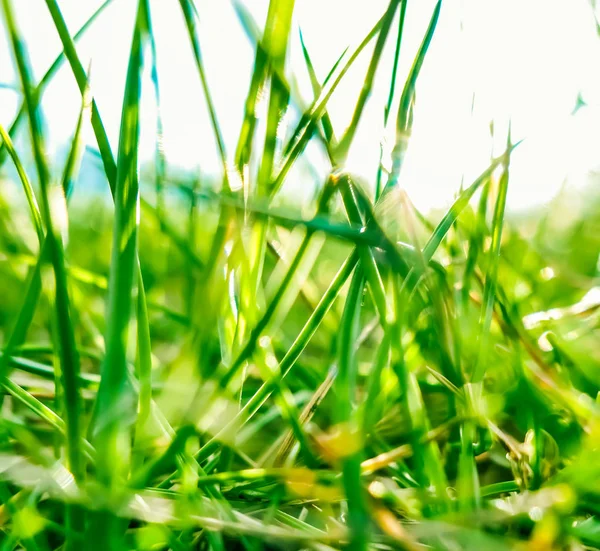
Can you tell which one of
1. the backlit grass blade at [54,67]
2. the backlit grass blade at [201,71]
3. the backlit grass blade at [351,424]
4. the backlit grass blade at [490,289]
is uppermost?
the backlit grass blade at [54,67]

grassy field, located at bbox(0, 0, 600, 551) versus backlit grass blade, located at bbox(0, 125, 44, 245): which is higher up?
backlit grass blade, located at bbox(0, 125, 44, 245)

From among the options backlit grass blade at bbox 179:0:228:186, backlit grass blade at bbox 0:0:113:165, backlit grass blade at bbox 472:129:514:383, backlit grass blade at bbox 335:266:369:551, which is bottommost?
backlit grass blade at bbox 335:266:369:551

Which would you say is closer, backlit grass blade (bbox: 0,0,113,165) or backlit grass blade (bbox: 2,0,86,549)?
backlit grass blade (bbox: 2,0,86,549)

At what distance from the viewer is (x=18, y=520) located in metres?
0.19

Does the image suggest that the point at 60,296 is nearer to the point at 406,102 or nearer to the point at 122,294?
the point at 122,294

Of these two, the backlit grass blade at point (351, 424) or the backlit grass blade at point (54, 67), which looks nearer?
the backlit grass blade at point (351, 424)


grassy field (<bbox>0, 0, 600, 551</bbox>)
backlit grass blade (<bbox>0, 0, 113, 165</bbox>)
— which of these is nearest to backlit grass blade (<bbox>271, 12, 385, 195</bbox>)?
grassy field (<bbox>0, 0, 600, 551</bbox>)

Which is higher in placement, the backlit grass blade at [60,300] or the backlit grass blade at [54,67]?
the backlit grass blade at [54,67]

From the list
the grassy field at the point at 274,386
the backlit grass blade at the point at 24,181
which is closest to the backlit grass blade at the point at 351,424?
the grassy field at the point at 274,386

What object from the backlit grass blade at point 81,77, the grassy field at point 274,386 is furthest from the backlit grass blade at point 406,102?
the backlit grass blade at point 81,77

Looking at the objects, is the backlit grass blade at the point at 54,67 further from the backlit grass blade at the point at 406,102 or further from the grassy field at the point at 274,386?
the backlit grass blade at the point at 406,102

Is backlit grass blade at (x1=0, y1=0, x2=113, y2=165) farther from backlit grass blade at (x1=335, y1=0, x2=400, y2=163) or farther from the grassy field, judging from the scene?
backlit grass blade at (x1=335, y1=0, x2=400, y2=163)

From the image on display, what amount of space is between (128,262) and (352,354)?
0.08 m

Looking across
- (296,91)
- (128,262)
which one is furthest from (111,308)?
(296,91)
